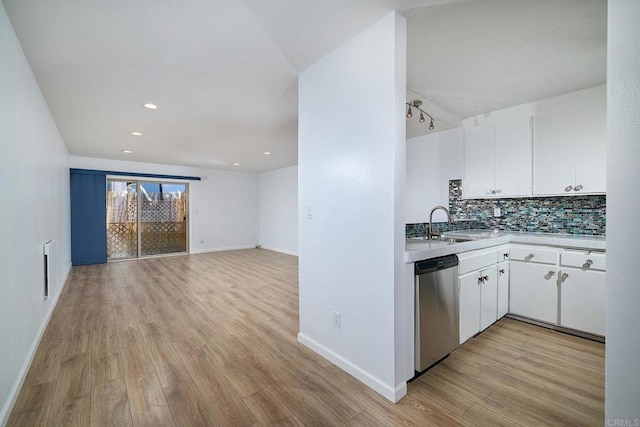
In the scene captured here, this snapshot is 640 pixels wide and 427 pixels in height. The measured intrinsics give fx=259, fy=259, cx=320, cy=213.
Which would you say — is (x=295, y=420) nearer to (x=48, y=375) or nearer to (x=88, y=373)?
(x=88, y=373)

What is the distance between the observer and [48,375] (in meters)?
1.89

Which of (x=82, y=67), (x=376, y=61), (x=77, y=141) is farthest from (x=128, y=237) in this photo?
(x=376, y=61)

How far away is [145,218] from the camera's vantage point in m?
6.65

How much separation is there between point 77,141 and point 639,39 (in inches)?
257

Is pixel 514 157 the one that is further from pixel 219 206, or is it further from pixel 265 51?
pixel 219 206

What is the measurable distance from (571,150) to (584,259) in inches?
44.5

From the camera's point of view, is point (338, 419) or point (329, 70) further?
point (329, 70)

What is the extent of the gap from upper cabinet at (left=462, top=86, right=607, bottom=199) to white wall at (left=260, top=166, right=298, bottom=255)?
4.57 metres

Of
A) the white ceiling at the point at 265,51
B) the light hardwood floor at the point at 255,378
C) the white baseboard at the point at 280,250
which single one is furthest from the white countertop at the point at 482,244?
the white baseboard at the point at 280,250

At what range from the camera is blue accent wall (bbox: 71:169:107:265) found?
18.4ft

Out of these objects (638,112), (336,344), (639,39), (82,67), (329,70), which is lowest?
(336,344)

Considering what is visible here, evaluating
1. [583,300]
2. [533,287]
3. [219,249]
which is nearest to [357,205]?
[533,287]

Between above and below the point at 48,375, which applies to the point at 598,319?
above

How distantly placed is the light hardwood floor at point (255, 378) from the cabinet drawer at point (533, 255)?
2.23ft
